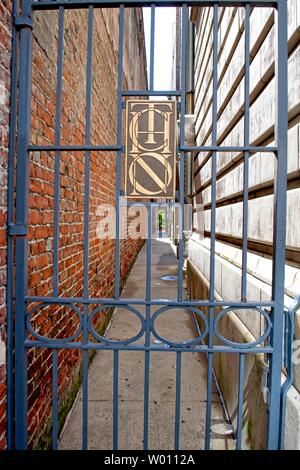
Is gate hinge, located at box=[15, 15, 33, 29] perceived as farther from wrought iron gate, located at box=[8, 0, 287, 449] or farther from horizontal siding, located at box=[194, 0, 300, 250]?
horizontal siding, located at box=[194, 0, 300, 250]

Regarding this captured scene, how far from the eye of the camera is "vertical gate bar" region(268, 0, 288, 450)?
1.64 metres

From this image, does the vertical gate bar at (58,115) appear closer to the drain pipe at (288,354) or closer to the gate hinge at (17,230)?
the gate hinge at (17,230)

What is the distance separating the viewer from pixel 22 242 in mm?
1678

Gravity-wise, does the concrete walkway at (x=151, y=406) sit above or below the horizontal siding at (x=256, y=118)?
below

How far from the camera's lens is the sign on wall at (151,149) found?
5.50 ft

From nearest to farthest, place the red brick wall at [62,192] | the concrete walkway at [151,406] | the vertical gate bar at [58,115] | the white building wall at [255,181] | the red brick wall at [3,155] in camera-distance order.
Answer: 1. the red brick wall at [3,155]
2. the vertical gate bar at [58,115]
3. the white building wall at [255,181]
4. the red brick wall at [62,192]
5. the concrete walkway at [151,406]

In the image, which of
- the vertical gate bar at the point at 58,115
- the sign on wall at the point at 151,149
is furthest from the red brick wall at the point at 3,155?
the sign on wall at the point at 151,149

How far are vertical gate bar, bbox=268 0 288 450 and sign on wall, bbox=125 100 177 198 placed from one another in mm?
583

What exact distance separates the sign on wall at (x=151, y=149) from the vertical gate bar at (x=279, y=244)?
1.91ft

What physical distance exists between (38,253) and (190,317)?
11.9ft

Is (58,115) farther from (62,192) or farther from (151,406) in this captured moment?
(151,406)

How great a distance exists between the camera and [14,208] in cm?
172

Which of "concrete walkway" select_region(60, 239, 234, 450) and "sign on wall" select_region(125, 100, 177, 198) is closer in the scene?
"sign on wall" select_region(125, 100, 177, 198)

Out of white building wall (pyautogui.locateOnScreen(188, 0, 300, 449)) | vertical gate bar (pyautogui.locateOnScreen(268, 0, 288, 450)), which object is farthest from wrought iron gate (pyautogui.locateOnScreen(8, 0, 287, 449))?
white building wall (pyautogui.locateOnScreen(188, 0, 300, 449))
